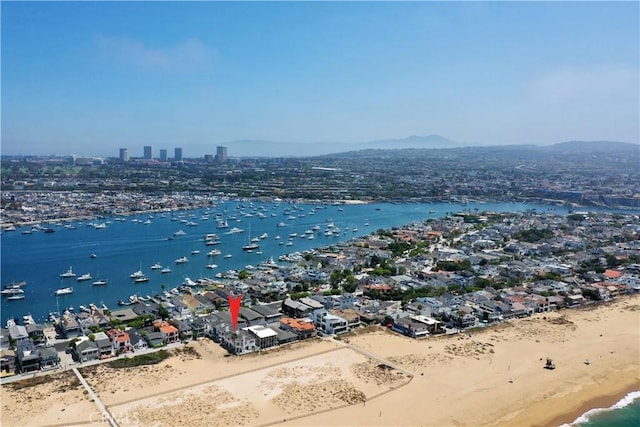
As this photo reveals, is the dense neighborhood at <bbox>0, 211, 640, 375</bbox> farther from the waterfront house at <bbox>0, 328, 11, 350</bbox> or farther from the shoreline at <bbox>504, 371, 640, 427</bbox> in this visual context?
the shoreline at <bbox>504, 371, 640, 427</bbox>

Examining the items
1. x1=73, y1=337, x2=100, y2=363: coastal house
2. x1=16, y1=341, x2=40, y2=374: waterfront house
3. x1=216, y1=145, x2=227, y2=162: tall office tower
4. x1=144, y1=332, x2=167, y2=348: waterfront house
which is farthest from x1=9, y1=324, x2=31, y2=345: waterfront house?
x1=216, y1=145, x2=227, y2=162: tall office tower

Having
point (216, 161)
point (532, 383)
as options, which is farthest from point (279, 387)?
point (216, 161)

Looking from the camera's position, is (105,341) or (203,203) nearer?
(105,341)

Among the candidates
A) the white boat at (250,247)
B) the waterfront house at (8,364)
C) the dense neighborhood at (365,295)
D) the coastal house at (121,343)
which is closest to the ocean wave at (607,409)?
the dense neighborhood at (365,295)

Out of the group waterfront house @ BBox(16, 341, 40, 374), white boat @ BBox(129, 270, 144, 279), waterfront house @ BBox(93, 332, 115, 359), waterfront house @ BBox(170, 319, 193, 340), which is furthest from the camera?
white boat @ BBox(129, 270, 144, 279)

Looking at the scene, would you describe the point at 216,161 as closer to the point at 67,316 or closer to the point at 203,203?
the point at 203,203

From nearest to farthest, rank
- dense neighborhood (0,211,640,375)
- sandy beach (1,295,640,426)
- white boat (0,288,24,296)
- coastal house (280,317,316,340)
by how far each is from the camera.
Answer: sandy beach (1,295,640,426)
dense neighborhood (0,211,640,375)
coastal house (280,317,316,340)
white boat (0,288,24,296)

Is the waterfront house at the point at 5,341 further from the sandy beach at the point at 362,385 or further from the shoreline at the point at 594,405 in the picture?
the shoreline at the point at 594,405
